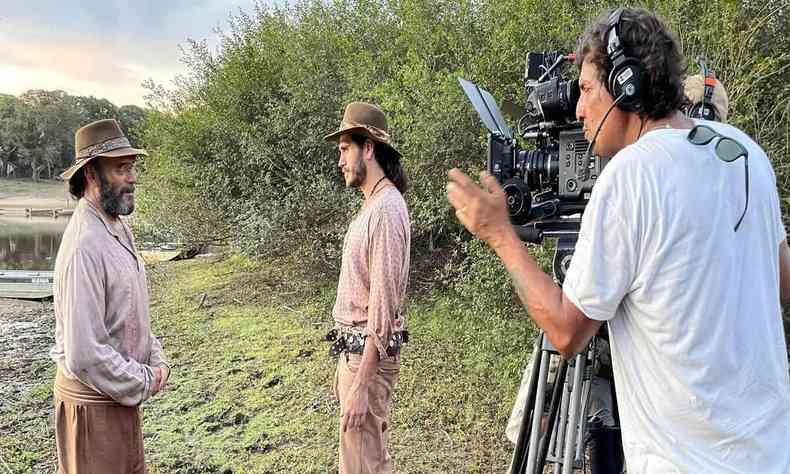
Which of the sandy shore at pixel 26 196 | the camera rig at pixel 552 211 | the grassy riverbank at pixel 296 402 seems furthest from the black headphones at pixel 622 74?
the sandy shore at pixel 26 196

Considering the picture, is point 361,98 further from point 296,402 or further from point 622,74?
point 622,74

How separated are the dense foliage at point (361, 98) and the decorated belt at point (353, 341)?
7.68ft

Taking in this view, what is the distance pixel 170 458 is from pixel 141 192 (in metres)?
8.99

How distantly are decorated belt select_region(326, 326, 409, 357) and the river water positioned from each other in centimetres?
1774

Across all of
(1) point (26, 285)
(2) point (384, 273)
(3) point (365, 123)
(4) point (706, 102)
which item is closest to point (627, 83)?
(4) point (706, 102)

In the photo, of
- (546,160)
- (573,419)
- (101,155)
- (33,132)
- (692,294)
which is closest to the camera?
(692,294)

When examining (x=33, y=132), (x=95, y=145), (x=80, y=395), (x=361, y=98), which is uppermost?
(x=33, y=132)

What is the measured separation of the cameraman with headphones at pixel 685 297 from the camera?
1.03 meters

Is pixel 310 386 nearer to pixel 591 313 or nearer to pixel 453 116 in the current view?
pixel 453 116

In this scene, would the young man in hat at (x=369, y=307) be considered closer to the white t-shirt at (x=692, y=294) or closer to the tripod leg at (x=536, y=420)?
the tripod leg at (x=536, y=420)

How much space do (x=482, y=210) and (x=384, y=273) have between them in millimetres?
1095

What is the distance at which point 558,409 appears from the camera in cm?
193

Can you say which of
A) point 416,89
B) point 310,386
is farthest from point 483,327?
point 416,89

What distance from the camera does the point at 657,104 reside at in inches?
47.6
